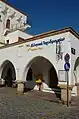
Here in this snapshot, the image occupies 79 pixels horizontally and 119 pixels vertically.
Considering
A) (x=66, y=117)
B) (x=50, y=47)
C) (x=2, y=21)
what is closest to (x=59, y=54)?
(x=50, y=47)

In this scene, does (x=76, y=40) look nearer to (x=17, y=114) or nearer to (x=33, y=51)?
(x=33, y=51)

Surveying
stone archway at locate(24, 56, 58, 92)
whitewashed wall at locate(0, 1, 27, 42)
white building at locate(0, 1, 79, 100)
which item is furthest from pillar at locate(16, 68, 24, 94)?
whitewashed wall at locate(0, 1, 27, 42)

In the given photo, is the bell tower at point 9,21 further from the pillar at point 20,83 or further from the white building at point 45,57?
the pillar at point 20,83

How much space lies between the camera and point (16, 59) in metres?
16.3

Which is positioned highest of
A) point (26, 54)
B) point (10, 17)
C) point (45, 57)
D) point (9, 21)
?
point (10, 17)

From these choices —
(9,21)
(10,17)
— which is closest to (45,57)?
(9,21)

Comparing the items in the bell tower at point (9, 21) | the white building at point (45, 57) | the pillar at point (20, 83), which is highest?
the bell tower at point (9, 21)

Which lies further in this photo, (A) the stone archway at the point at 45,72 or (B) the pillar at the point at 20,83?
(A) the stone archway at the point at 45,72

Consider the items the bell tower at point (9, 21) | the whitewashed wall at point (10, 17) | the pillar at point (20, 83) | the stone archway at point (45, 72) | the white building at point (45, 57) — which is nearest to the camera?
the white building at point (45, 57)

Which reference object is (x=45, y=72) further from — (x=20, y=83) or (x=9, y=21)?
(x=9, y=21)

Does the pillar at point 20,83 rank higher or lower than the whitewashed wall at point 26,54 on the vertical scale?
lower

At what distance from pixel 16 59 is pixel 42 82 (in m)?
3.68

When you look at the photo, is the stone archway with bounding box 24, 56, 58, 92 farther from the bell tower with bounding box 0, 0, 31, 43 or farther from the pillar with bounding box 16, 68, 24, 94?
the bell tower with bounding box 0, 0, 31, 43

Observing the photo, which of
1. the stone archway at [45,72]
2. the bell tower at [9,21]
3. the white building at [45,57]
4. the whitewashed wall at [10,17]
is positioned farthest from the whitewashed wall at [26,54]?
the whitewashed wall at [10,17]
